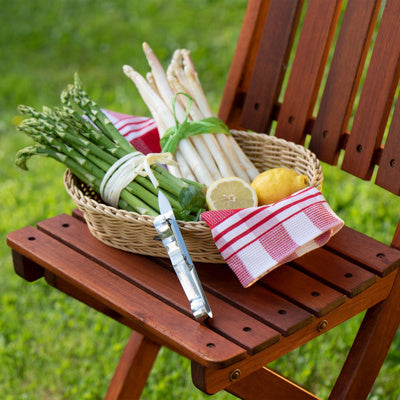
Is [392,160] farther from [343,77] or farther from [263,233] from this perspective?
[263,233]

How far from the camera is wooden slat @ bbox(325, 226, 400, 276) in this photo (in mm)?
1632

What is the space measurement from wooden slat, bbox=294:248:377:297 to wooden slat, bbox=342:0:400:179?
0.33 metres

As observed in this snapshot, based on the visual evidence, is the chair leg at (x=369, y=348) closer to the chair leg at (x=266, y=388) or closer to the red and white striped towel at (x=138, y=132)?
the chair leg at (x=266, y=388)

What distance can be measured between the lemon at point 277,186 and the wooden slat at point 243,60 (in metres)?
0.60

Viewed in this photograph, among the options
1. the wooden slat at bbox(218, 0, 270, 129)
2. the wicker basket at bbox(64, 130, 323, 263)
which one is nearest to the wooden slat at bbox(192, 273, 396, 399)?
the wicker basket at bbox(64, 130, 323, 263)

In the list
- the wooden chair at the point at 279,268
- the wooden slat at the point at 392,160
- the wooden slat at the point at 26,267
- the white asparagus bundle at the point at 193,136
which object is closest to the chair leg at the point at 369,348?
the wooden chair at the point at 279,268

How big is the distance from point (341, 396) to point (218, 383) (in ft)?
1.53

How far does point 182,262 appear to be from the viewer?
1439 millimetres

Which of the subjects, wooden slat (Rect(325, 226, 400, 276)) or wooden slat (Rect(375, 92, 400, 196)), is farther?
wooden slat (Rect(375, 92, 400, 196))

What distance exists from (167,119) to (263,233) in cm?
51

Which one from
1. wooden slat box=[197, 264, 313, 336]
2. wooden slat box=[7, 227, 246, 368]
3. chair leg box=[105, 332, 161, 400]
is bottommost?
chair leg box=[105, 332, 161, 400]

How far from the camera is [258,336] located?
1.39m

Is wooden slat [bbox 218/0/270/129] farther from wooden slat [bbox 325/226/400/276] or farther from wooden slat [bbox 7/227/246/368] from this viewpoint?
wooden slat [bbox 7/227/246/368]

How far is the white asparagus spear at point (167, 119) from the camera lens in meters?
1.76
